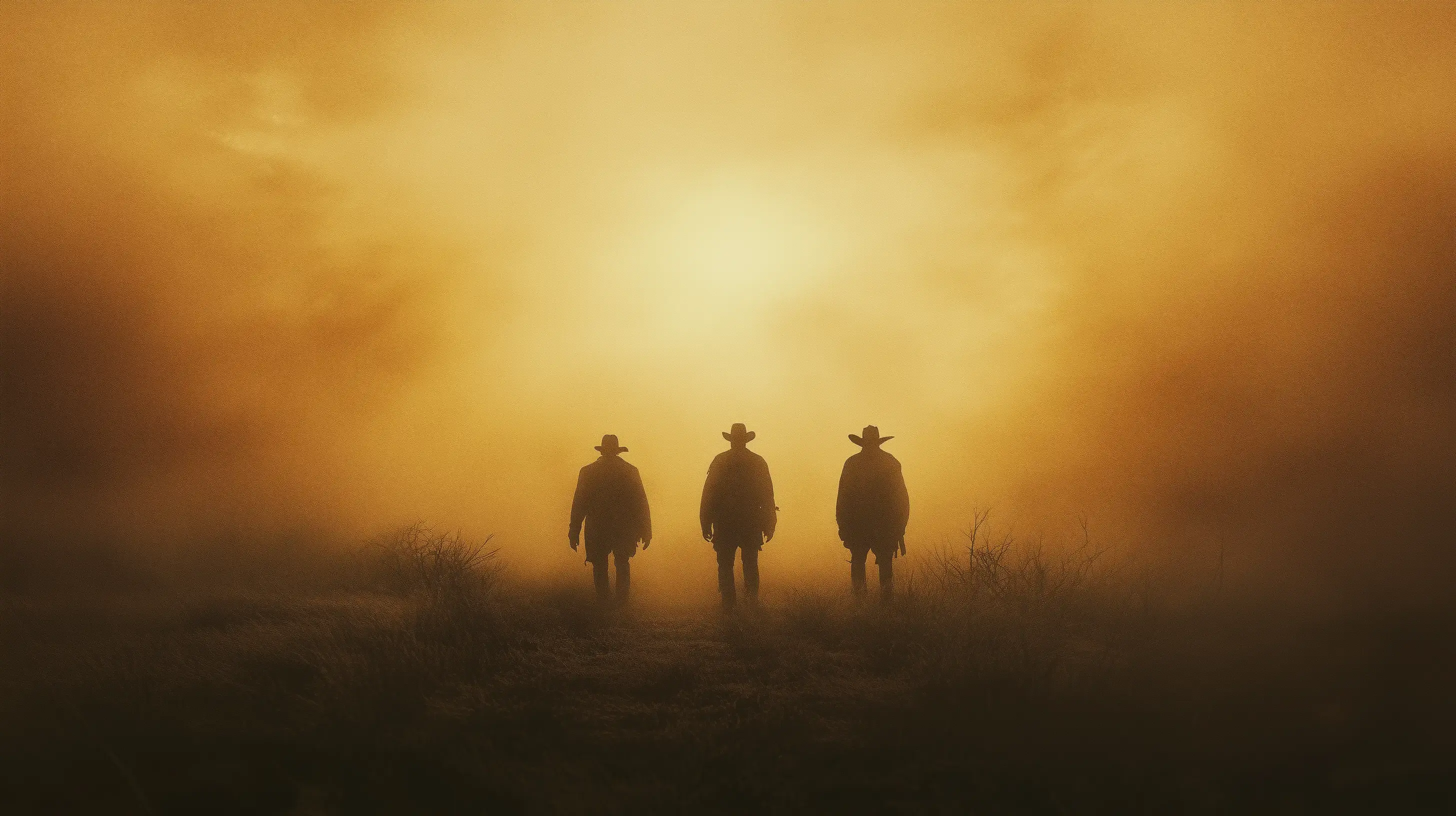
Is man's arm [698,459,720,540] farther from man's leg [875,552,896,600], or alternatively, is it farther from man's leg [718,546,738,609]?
man's leg [875,552,896,600]

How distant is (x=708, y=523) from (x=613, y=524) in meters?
1.28

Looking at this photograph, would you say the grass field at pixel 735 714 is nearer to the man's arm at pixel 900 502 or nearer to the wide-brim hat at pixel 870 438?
the man's arm at pixel 900 502

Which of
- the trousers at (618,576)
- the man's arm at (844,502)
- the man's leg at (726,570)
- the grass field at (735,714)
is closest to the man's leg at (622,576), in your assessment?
the trousers at (618,576)

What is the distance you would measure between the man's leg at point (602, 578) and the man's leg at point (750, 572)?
6.03ft

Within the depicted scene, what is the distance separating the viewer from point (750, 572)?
11023mm

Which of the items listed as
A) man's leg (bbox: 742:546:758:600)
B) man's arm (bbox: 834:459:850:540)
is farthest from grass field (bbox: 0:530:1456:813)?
man's arm (bbox: 834:459:850:540)

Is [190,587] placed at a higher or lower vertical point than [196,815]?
higher

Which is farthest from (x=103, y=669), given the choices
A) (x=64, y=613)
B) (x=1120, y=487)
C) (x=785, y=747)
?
(x=1120, y=487)

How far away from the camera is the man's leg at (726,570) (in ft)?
35.2

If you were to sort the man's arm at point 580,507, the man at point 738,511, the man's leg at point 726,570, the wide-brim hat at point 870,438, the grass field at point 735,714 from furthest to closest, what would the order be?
the man's arm at point 580,507
the wide-brim hat at point 870,438
the man at point 738,511
the man's leg at point 726,570
the grass field at point 735,714

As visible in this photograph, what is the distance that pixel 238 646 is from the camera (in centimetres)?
727

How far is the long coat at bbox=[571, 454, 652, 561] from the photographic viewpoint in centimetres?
1109

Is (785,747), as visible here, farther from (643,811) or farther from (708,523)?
(708,523)

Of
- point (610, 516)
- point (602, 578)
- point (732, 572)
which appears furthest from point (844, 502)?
point (602, 578)
